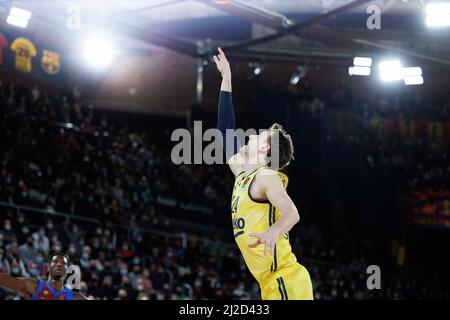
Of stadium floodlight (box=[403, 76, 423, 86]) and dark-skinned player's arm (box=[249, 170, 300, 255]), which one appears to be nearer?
dark-skinned player's arm (box=[249, 170, 300, 255])

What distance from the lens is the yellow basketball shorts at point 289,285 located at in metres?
3.97

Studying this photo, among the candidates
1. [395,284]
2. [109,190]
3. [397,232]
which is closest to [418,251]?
[397,232]

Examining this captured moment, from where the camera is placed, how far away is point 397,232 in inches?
813

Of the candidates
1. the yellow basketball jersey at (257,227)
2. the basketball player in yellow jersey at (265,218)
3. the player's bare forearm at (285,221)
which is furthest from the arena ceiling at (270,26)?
the player's bare forearm at (285,221)

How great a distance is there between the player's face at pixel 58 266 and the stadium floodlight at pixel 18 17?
6703 millimetres

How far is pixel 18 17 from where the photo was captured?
11.0m

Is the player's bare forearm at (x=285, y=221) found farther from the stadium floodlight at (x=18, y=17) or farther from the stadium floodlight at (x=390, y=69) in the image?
the stadium floodlight at (x=390, y=69)

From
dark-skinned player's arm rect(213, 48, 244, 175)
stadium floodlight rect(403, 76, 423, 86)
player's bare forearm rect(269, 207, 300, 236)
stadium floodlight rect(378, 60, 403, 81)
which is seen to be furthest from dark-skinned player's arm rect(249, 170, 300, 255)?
stadium floodlight rect(378, 60, 403, 81)

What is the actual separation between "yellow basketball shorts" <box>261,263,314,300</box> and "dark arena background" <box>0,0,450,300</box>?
643cm

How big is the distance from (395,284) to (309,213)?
4068mm

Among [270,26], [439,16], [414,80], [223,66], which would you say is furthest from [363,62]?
[223,66]

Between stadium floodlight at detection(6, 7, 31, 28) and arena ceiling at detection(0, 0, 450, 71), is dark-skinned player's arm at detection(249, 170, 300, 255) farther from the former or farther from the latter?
stadium floodlight at detection(6, 7, 31, 28)

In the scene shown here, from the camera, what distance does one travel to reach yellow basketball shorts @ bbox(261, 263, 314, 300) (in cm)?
397
